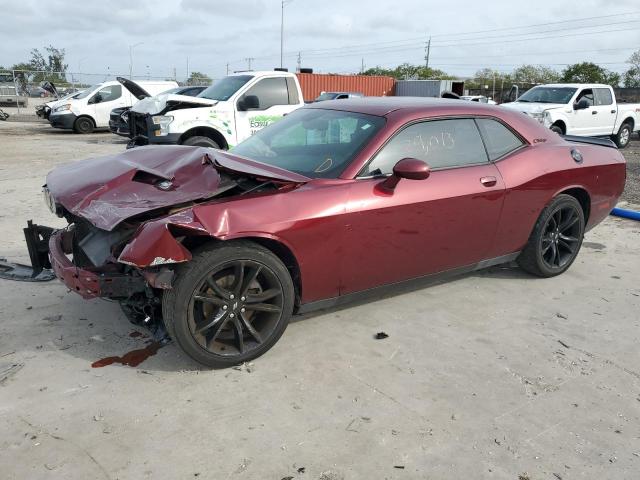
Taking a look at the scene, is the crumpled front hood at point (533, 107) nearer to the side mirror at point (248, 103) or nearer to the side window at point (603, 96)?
the side window at point (603, 96)

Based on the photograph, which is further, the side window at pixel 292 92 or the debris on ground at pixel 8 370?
the side window at pixel 292 92

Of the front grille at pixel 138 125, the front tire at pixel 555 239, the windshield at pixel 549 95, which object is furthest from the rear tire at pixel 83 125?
the front tire at pixel 555 239

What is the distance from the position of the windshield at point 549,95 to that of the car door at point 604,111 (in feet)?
3.19

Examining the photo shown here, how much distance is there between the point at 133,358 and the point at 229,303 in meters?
0.75

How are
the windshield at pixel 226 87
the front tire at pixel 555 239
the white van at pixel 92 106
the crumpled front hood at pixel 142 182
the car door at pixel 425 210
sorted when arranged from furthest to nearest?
the white van at pixel 92 106
the windshield at pixel 226 87
the front tire at pixel 555 239
the car door at pixel 425 210
the crumpled front hood at pixel 142 182

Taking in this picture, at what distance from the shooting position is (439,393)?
3.00 m

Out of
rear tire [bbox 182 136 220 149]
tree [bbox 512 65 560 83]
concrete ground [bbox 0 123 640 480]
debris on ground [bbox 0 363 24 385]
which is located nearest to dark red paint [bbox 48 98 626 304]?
concrete ground [bbox 0 123 640 480]

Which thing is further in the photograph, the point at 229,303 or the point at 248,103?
the point at 248,103

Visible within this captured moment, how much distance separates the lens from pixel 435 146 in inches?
152

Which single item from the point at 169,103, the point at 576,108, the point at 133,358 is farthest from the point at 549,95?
the point at 133,358

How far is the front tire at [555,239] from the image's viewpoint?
456 centimetres

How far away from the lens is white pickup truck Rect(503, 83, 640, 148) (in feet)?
42.9

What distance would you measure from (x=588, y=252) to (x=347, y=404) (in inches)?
158

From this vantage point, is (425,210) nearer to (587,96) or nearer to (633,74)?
(587,96)
